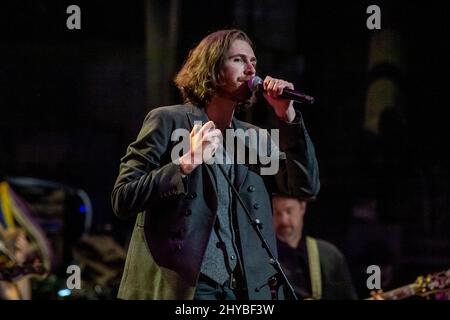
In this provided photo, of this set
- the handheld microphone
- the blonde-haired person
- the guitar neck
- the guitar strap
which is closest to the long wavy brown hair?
the blonde-haired person

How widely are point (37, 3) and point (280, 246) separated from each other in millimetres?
1629

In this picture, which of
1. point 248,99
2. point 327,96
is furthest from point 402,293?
point 248,99

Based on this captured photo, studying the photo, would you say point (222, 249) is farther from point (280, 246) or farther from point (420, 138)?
point (420, 138)

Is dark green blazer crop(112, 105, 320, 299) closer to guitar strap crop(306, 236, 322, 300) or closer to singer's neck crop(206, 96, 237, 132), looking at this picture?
singer's neck crop(206, 96, 237, 132)

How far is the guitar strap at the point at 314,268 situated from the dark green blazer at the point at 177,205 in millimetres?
1327

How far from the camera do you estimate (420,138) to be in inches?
145

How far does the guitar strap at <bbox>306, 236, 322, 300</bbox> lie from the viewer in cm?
353

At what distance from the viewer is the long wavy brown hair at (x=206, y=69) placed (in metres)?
2.31

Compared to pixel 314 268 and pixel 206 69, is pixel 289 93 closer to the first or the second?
pixel 206 69

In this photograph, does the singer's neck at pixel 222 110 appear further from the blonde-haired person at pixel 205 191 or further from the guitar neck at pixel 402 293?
the guitar neck at pixel 402 293

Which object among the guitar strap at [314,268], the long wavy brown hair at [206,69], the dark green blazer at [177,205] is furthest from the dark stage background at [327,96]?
the dark green blazer at [177,205]

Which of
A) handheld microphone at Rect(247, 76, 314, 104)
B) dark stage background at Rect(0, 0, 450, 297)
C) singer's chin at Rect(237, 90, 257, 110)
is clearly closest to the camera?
handheld microphone at Rect(247, 76, 314, 104)

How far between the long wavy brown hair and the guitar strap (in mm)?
1445

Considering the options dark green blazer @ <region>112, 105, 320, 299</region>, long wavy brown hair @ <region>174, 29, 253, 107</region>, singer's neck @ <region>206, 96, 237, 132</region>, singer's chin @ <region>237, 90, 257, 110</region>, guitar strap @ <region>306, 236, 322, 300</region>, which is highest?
long wavy brown hair @ <region>174, 29, 253, 107</region>
